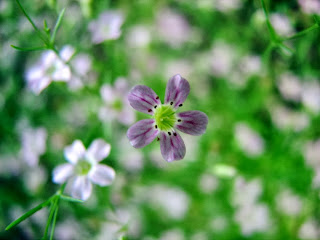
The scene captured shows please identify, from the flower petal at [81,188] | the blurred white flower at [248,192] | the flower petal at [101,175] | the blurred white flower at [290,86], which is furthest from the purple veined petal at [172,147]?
the blurred white flower at [290,86]

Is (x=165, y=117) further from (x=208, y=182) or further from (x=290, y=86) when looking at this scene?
(x=290, y=86)

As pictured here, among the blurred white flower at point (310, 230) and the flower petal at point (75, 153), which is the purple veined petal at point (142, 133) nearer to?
the flower petal at point (75, 153)

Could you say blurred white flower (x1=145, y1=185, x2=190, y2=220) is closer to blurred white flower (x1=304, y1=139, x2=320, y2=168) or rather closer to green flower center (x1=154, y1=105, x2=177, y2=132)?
blurred white flower (x1=304, y1=139, x2=320, y2=168)

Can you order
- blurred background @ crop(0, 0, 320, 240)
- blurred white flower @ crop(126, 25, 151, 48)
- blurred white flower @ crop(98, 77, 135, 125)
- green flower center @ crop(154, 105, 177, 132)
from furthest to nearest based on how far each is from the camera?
blurred white flower @ crop(126, 25, 151, 48)
blurred background @ crop(0, 0, 320, 240)
blurred white flower @ crop(98, 77, 135, 125)
green flower center @ crop(154, 105, 177, 132)

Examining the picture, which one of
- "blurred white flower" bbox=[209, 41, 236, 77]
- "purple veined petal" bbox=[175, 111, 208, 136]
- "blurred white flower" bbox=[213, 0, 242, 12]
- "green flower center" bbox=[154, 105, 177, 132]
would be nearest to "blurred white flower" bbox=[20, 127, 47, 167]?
"green flower center" bbox=[154, 105, 177, 132]

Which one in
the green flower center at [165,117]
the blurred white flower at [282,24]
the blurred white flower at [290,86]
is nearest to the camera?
the green flower center at [165,117]

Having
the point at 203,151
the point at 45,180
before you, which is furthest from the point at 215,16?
the point at 45,180
